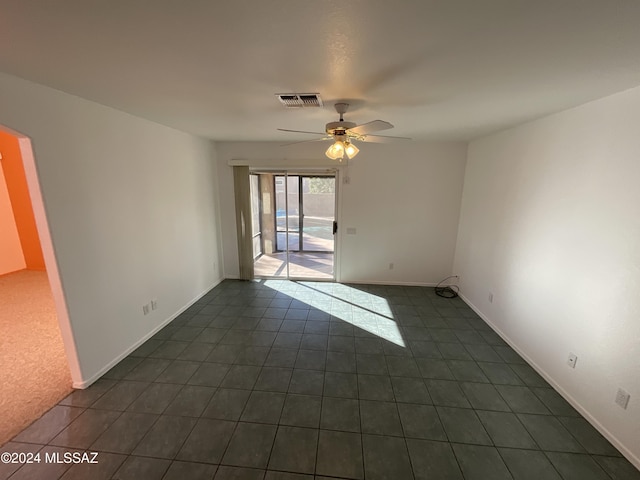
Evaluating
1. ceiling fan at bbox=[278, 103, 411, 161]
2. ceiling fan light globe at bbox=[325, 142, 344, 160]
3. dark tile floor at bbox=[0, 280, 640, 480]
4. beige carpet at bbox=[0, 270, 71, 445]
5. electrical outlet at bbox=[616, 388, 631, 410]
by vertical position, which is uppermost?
ceiling fan at bbox=[278, 103, 411, 161]

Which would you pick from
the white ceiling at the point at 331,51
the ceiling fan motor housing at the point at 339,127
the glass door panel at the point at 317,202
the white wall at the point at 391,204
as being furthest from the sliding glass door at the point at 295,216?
the white ceiling at the point at 331,51

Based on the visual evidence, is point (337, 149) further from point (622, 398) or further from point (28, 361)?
point (28, 361)

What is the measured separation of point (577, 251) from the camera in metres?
2.22

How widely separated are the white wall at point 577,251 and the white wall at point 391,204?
1.03m

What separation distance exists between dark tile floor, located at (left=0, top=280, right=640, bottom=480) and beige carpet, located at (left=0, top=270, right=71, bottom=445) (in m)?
0.18

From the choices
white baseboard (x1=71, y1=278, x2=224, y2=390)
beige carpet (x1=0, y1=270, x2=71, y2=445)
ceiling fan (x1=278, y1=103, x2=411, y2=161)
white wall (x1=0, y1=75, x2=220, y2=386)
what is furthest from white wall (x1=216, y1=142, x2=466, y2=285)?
beige carpet (x1=0, y1=270, x2=71, y2=445)

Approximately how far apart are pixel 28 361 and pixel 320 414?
2.95 metres

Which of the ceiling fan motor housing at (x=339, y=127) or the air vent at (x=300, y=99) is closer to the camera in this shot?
the air vent at (x=300, y=99)

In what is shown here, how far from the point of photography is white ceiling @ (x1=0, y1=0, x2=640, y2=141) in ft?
3.46

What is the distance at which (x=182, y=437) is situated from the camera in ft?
6.27

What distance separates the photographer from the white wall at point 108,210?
201 cm

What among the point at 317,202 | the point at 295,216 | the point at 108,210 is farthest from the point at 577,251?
the point at 295,216

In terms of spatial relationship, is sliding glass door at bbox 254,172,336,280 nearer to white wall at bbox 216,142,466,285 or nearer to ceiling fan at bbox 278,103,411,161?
white wall at bbox 216,142,466,285

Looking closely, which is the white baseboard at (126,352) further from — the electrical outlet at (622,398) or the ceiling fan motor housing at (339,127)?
the electrical outlet at (622,398)
